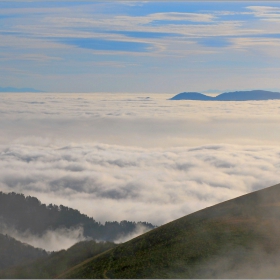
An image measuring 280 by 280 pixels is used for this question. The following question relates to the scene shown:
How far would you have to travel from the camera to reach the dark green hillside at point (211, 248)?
5981 centimetres

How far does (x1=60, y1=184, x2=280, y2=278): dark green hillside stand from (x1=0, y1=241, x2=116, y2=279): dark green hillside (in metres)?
31.2

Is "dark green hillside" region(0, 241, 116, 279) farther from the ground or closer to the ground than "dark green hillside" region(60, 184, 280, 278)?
closer to the ground

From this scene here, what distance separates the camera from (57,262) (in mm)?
113250

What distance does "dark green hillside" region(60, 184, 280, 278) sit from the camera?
59.8m

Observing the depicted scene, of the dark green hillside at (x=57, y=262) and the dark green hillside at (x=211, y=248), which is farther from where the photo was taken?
the dark green hillside at (x=57, y=262)

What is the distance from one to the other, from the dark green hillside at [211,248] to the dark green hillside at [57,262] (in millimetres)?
31230

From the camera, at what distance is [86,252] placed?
118250 mm

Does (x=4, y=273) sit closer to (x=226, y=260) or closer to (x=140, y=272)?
(x=140, y=272)

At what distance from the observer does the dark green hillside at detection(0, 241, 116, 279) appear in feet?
357

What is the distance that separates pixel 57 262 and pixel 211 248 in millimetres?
55856

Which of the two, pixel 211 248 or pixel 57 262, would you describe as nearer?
pixel 211 248

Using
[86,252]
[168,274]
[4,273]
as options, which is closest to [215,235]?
[168,274]

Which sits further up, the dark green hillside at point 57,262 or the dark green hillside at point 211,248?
the dark green hillside at point 211,248

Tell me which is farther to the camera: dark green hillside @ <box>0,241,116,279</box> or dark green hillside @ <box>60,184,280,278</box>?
dark green hillside @ <box>0,241,116,279</box>
